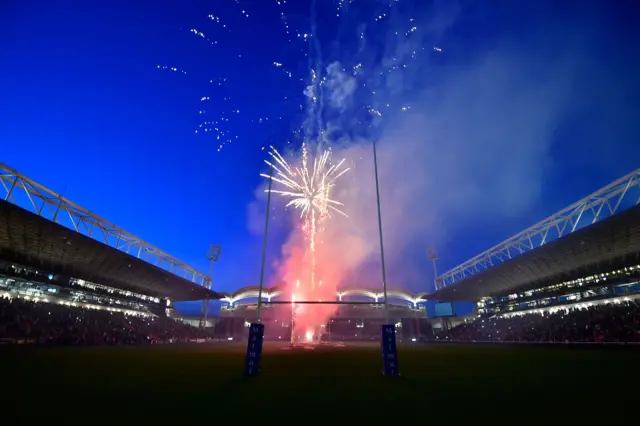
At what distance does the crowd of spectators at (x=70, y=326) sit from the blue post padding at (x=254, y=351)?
79.7ft

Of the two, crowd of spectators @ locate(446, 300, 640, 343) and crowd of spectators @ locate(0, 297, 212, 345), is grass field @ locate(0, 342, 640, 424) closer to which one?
crowd of spectators @ locate(0, 297, 212, 345)

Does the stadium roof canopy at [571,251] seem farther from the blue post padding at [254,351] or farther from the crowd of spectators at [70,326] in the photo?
the crowd of spectators at [70,326]

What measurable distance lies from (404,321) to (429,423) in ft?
221

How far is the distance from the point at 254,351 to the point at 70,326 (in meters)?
32.0

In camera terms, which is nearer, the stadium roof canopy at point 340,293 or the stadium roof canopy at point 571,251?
the stadium roof canopy at point 571,251

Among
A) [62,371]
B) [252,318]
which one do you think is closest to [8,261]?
[62,371]

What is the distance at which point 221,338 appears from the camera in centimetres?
6500

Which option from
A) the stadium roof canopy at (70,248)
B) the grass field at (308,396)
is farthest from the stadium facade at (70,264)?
the grass field at (308,396)

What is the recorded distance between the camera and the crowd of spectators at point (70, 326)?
25344 mm

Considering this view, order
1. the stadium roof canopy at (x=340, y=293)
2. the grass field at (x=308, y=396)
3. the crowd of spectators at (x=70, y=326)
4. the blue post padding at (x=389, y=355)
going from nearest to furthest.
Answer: the grass field at (x=308, y=396) < the blue post padding at (x=389, y=355) < the crowd of spectators at (x=70, y=326) < the stadium roof canopy at (x=340, y=293)

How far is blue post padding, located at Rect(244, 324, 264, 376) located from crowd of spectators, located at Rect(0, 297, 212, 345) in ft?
79.7

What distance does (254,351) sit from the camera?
10.9m

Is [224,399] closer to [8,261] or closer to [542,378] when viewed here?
[542,378]

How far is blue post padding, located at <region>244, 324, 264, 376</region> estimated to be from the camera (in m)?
10.7
